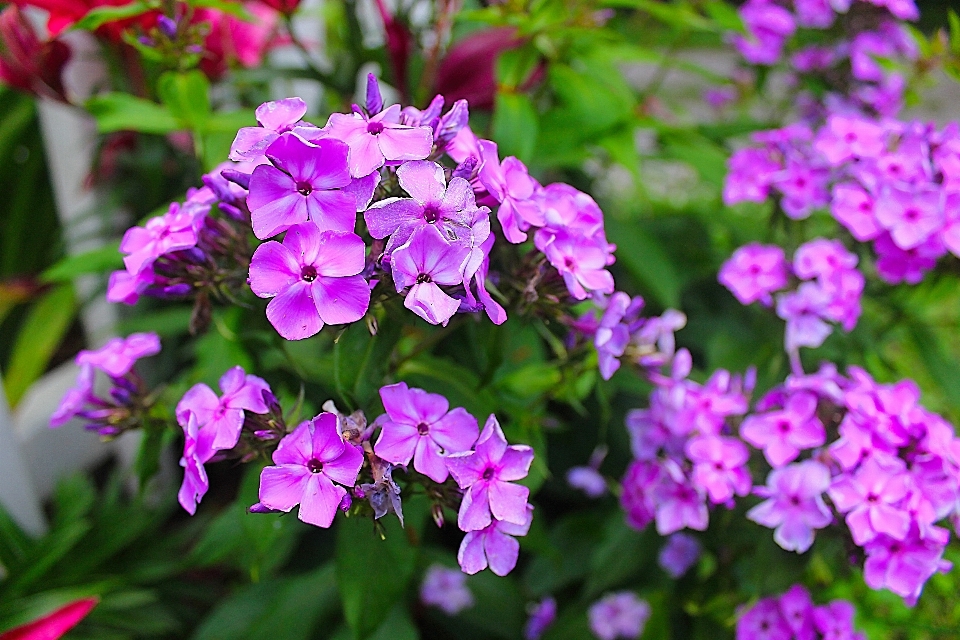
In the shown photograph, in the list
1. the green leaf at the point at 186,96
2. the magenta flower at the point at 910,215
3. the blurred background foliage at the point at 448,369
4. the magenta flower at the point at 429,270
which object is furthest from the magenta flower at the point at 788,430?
the green leaf at the point at 186,96

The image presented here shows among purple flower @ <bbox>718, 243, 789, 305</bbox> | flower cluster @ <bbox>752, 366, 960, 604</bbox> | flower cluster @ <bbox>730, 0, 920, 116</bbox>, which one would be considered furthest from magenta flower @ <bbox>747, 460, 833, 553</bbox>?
flower cluster @ <bbox>730, 0, 920, 116</bbox>

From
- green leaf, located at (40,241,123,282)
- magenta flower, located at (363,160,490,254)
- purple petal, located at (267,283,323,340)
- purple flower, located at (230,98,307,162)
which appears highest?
purple flower, located at (230,98,307,162)

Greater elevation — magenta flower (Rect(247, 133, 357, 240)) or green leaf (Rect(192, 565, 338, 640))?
magenta flower (Rect(247, 133, 357, 240))

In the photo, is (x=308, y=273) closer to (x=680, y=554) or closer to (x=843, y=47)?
(x=680, y=554)

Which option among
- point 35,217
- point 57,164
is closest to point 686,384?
point 57,164

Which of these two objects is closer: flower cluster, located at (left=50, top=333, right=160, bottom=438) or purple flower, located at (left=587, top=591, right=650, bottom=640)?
flower cluster, located at (left=50, top=333, right=160, bottom=438)

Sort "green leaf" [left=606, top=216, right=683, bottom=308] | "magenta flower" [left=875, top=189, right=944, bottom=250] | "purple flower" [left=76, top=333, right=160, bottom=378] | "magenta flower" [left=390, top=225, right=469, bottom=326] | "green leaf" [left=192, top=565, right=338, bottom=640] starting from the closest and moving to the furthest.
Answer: "magenta flower" [left=390, top=225, right=469, bottom=326] < "purple flower" [left=76, top=333, right=160, bottom=378] < "magenta flower" [left=875, top=189, right=944, bottom=250] < "green leaf" [left=192, top=565, right=338, bottom=640] < "green leaf" [left=606, top=216, right=683, bottom=308]

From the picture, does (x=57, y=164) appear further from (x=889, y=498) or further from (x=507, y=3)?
(x=889, y=498)

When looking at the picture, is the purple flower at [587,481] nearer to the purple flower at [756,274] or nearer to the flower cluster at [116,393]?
the purple flower at [756,274]

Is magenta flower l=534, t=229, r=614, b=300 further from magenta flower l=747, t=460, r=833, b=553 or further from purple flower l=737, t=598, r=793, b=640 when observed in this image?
purple flower l=737, t=598, r=793, b=640
